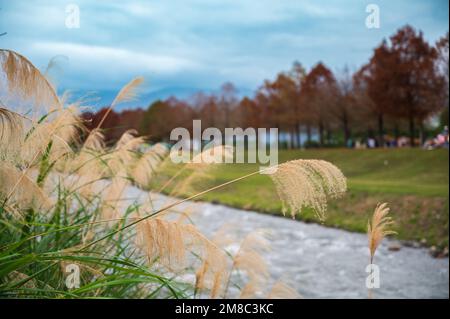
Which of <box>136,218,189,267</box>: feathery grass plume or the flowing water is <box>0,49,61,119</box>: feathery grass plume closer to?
<box>136,218,189,267</box>: feathery grass plume

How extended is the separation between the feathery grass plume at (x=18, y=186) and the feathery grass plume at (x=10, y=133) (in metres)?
0.11

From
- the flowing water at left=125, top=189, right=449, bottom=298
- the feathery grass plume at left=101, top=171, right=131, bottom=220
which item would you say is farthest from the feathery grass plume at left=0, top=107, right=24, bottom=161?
the flowing water at left=125, top=189, right=449, bottom=298

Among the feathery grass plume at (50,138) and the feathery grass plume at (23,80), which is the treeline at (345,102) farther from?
the feathery grass plume at (23,80)

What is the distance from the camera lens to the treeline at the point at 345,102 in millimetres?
28672

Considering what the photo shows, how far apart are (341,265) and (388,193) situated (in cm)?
694

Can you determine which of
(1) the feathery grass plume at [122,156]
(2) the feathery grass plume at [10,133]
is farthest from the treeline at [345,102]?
(2) the feathery grass plume at [10,133]

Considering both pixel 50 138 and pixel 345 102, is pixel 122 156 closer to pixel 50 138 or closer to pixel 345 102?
pixel 50 138

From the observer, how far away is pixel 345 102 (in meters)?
37.9

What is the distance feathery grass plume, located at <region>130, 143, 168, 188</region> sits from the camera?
431 cm

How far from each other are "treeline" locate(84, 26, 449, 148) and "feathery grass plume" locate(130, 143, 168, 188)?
445 inches

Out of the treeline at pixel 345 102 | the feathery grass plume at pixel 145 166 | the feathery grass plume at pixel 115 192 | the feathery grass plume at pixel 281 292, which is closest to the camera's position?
the feathery grass plume at pixel 115 192

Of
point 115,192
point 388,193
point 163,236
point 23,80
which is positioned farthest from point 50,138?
point 388,193
